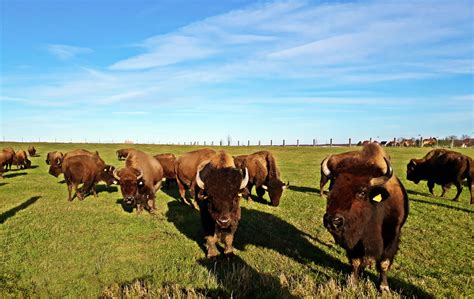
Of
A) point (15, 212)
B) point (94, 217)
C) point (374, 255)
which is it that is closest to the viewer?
point (374, 255)

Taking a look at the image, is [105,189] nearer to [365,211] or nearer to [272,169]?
[272,169]

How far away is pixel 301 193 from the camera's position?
55.5 feet

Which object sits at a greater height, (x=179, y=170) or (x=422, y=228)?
(x=179, y=170)

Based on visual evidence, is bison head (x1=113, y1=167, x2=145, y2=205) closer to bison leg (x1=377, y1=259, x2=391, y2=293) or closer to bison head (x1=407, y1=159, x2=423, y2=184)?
bison leg (x1=377, y1=259, x2=391, y2=293)

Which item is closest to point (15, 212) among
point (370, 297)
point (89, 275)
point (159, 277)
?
point (89, 275)

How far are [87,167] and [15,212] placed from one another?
12.3 feet

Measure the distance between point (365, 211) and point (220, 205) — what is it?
2.76 metres

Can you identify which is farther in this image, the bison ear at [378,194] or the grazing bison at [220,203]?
the grazing bison at [220,203]

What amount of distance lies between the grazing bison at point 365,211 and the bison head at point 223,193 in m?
1.97

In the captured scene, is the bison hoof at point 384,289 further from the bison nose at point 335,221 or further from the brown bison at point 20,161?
the brown bison at point 20,161

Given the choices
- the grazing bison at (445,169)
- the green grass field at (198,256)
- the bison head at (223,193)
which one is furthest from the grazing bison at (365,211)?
the grazing bison at (445,169)

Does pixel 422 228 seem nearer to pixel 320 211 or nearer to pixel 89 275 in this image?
pixel 320 211

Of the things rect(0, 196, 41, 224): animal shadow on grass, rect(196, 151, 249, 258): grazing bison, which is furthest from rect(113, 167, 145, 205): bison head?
rect(196, 151, 249, 258): grazing bison

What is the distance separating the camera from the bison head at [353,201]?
4.85m
